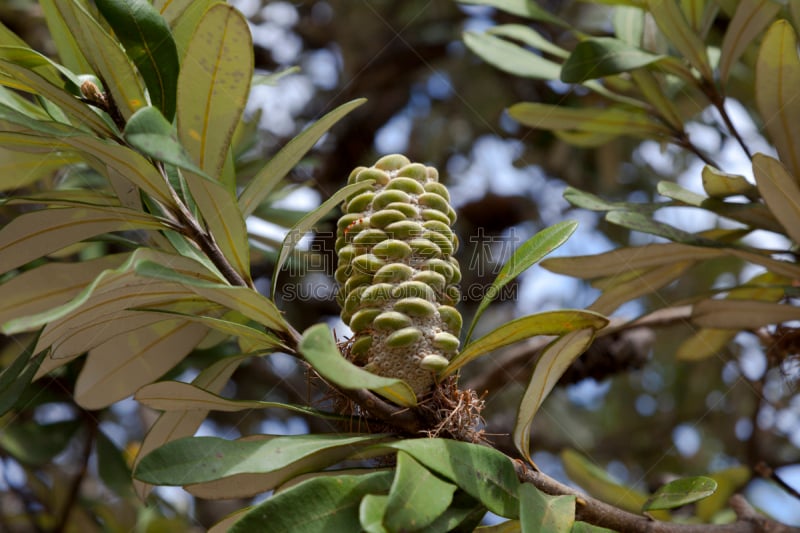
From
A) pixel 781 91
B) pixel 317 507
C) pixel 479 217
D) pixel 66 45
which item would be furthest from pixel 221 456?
pixel 479 217

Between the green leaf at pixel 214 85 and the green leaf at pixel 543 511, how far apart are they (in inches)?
15.8

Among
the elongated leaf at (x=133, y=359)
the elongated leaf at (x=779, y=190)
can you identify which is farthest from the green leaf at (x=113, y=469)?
the elongated leaf at (x=779, y=190)

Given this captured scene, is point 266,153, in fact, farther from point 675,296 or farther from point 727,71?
point 727,71

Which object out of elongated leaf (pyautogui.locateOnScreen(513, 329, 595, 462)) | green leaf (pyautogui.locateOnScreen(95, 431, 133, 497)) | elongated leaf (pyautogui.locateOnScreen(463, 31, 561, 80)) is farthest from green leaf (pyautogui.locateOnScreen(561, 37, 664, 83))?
green leaf (pyautogui.locateOnScreen(95, 431, 133, 497))

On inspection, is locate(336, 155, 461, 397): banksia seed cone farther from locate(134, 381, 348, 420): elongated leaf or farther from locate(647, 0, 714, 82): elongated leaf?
locate(647, 0, 714, 82): elongated leaf

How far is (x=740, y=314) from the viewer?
3.39 feet

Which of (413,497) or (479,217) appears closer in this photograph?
(413,497)

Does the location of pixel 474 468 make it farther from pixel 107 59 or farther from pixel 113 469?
pixel 113 469

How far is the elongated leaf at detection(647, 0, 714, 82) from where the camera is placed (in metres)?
1.03

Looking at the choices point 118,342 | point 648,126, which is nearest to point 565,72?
point 648,126

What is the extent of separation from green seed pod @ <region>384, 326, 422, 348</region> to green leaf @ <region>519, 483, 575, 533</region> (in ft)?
0.52

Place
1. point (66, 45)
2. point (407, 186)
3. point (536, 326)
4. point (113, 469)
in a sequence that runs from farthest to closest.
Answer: point (113, 469)
point (66, 45)
point (407, 186)
point (536, 326)

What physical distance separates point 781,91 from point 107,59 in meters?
0.77

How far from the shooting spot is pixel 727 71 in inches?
42.7
